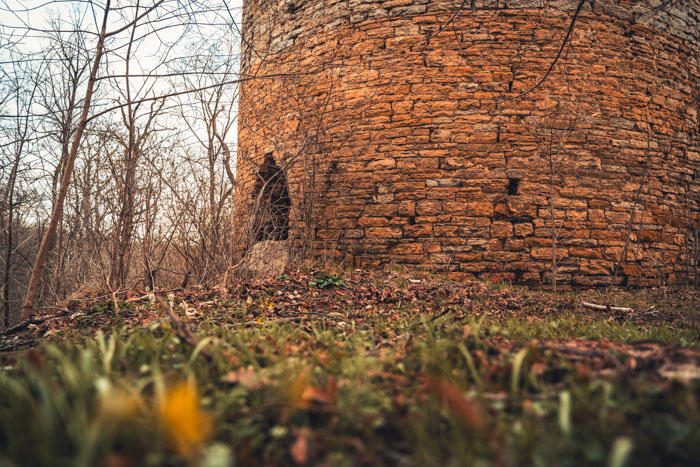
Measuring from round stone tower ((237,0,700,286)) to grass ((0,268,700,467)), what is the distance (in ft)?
15.0

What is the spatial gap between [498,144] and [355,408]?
5.74 metres

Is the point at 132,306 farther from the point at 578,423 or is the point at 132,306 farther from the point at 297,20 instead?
the point at 297,20

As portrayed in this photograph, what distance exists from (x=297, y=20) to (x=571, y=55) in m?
4.58

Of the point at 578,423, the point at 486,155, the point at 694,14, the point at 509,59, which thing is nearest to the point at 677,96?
the point at 694,14

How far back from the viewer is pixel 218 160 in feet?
19.1

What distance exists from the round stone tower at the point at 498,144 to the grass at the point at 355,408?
180 inches

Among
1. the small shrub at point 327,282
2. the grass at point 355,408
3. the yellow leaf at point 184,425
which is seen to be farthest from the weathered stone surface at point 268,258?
the yellow leaf at point 184,425

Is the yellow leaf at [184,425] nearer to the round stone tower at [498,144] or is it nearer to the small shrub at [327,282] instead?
the small shrub at [327,282]

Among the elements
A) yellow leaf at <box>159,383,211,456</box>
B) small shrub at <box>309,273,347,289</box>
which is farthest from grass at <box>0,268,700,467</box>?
small shrub at <box>309,273,347,289</box>

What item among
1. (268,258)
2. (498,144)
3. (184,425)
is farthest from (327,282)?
(184,425)

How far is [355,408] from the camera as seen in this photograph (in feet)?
3.47

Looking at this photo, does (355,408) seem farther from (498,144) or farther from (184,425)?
(498,144)

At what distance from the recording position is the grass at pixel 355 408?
0.79 metres

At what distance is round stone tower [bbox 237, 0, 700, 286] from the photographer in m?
6.02
